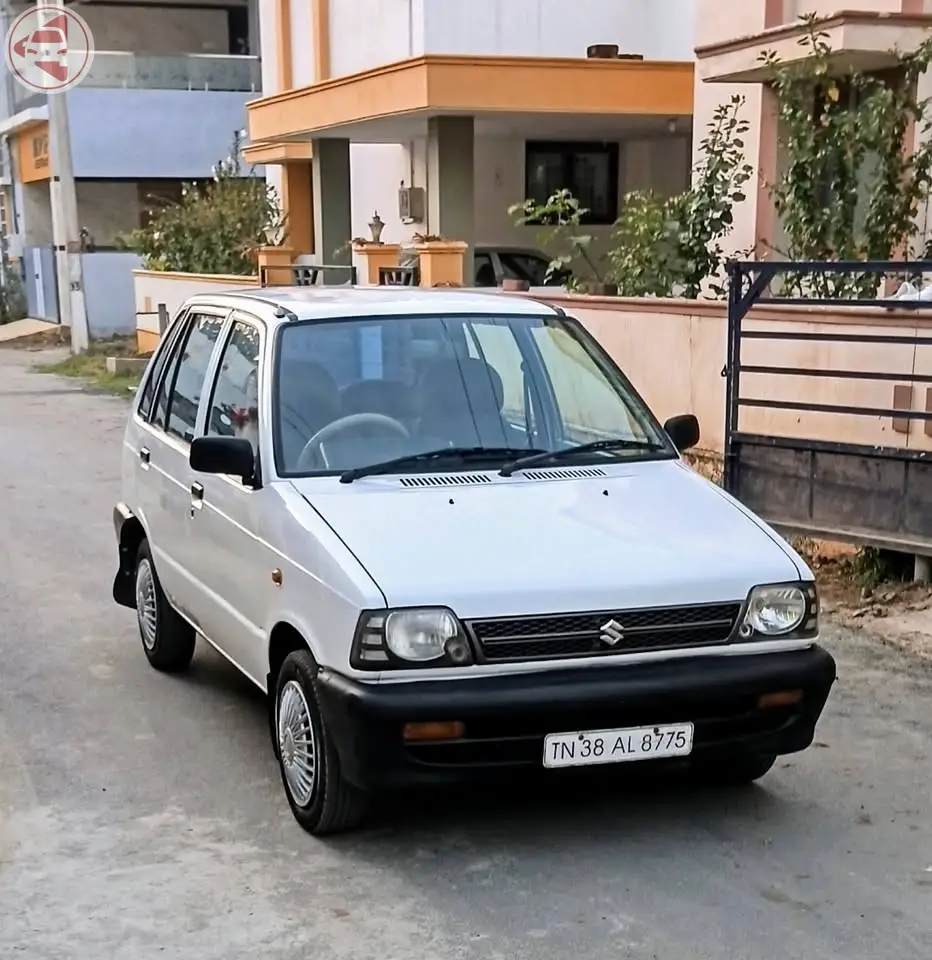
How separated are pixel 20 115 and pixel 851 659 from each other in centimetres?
2973

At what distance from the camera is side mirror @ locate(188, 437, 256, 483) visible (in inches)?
197

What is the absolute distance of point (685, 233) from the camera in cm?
1200

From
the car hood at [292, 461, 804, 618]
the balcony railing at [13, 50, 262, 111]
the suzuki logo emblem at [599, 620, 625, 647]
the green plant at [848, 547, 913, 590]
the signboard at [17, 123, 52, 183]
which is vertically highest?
the balcony railing at [13, 50, 262, 111]

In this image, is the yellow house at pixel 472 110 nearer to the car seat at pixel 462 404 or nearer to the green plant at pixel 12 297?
the green plant at pixel 12 297

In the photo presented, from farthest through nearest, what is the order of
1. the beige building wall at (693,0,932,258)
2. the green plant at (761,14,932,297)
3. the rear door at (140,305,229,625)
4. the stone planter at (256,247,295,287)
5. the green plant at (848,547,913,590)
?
1. the stone planter at (256,247,295,287)
2. the beige building wall at (693,0,932,258)
3. the green plant at (761,14,932,297)
4. the green plant at (848,547,913,590)
5. the rear door at (140,305,229,625)

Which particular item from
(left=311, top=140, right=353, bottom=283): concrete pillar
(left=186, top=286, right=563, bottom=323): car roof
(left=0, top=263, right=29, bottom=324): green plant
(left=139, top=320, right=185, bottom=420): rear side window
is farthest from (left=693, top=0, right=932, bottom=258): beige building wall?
(left=0, top=263, right=29, bottom=324): green plant

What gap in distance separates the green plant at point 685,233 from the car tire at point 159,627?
6.56 m

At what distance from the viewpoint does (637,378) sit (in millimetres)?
11453

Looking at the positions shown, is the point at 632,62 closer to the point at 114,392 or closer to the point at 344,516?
the point at 114,392

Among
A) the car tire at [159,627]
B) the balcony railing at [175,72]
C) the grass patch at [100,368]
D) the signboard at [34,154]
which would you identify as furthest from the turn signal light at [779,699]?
the signboard at [34,154]

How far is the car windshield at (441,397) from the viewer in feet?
16.8

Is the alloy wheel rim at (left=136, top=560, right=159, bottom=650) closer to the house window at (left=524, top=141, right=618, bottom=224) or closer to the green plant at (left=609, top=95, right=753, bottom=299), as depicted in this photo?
the green plant at (left=609, top=95, right=753, bottom=299)

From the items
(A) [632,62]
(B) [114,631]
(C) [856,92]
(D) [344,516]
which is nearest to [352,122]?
(A) [632,62]

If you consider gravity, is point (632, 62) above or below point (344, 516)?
above
